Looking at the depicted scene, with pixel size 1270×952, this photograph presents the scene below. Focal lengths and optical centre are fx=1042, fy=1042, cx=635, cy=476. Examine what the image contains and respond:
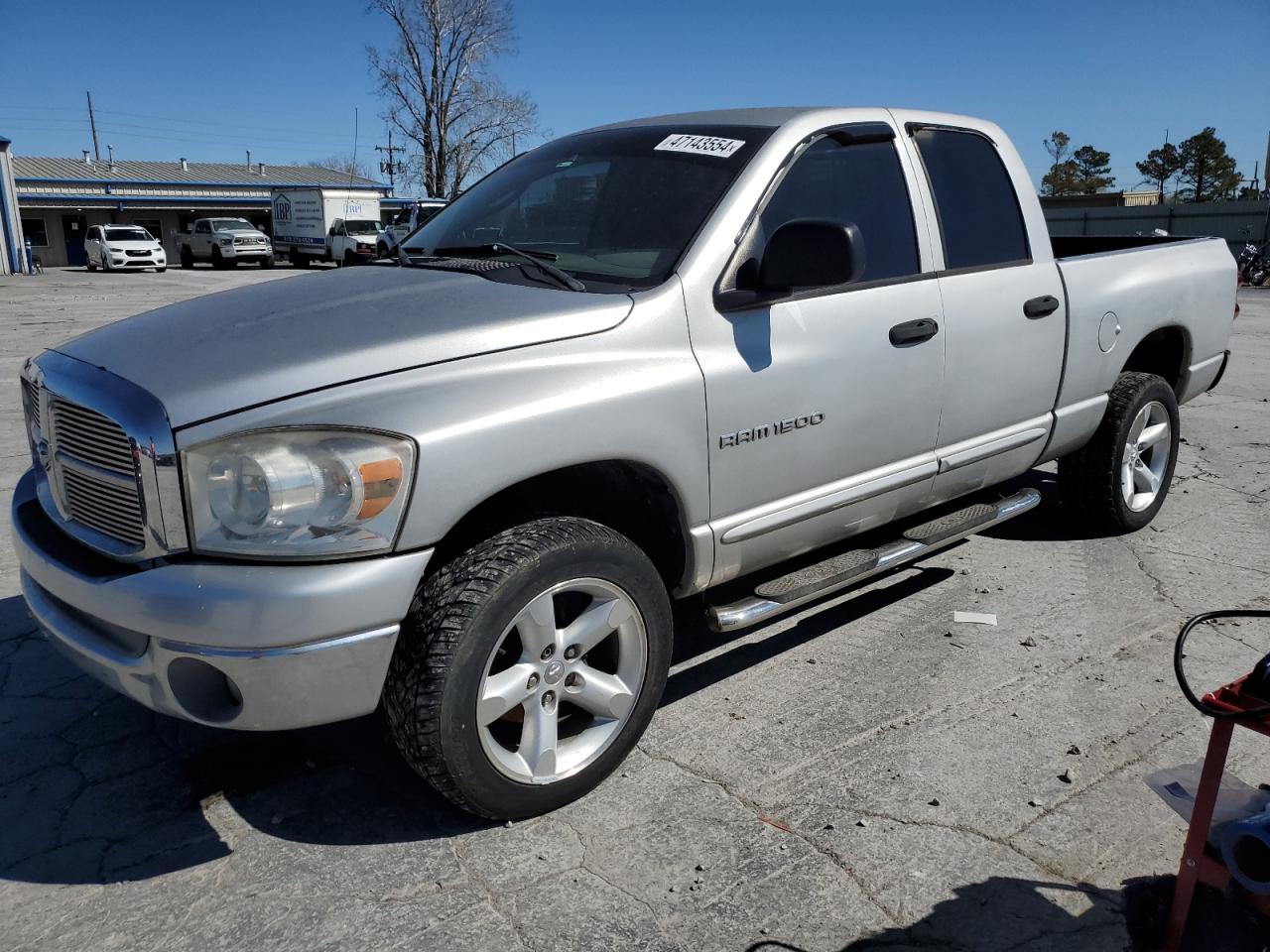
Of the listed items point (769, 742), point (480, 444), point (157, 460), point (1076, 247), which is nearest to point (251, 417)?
point (157, 460)

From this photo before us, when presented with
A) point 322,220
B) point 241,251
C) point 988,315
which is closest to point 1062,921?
point 988,315

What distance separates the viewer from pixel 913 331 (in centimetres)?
357

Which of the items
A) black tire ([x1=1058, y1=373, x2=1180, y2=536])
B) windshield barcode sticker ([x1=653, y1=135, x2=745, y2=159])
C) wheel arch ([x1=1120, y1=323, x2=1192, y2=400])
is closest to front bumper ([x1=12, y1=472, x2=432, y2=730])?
windshield barcode sticker ([x1=653, y1=135, x2=745, y2=159])

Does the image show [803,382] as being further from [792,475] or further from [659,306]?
[659,306]

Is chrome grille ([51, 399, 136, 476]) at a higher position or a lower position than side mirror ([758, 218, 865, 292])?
lower

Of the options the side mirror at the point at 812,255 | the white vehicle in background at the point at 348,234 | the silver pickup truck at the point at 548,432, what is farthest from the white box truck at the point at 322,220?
the side mirror at the point at 812,255

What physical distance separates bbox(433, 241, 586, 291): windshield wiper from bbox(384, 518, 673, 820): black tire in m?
0.74

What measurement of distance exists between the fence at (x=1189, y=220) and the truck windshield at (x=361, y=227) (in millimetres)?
21837

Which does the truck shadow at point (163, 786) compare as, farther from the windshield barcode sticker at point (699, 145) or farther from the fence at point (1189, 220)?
the fence at point (1189, 220)

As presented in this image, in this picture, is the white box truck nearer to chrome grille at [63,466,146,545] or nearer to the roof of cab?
the roof of cab

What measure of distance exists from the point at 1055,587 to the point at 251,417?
352 centimetres

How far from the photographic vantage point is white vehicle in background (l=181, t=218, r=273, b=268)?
120 ft

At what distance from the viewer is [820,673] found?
146 inches

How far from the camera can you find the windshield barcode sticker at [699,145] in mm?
3402
